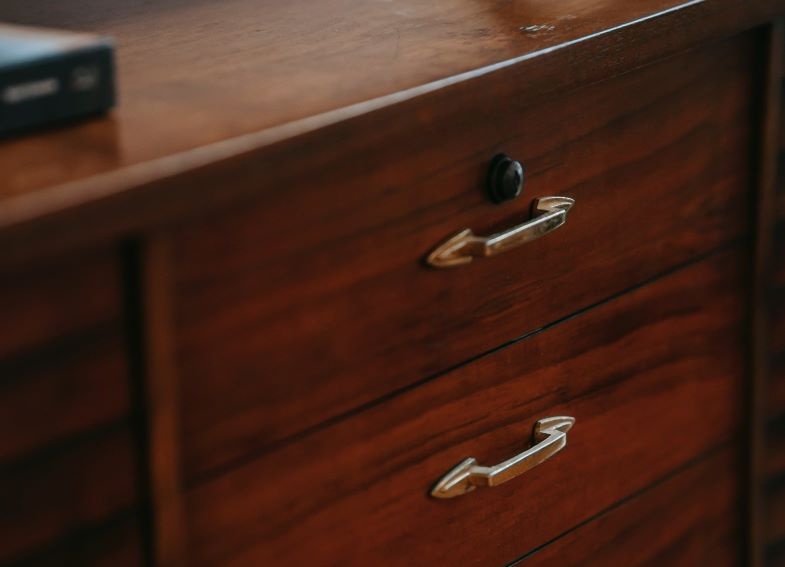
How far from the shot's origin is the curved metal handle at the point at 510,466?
898 millimetres

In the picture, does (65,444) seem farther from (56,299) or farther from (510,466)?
(510,466)

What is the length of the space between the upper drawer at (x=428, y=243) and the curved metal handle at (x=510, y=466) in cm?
8

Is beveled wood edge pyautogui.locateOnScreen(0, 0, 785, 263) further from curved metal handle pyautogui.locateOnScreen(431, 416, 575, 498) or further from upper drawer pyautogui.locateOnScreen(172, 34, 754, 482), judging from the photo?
curved metal handle pyautogui.locateOnScreen(431, 416, 575, 498)

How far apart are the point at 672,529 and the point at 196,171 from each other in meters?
0.68

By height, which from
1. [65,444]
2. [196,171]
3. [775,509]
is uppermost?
[196,171]

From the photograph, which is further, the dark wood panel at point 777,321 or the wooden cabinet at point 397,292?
the dark wood panel at point 777,321

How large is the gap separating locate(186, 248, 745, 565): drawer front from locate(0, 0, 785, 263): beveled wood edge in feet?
0.62

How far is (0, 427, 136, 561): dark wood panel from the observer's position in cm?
64

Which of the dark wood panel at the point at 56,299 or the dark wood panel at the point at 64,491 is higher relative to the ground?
the dark wood panel at the point at 56,299

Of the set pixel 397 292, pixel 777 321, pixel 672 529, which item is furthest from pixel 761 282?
pixel 397 292

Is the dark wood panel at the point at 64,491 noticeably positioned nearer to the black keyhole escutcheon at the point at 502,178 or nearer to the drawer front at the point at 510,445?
the drawer front at the point at 510,445

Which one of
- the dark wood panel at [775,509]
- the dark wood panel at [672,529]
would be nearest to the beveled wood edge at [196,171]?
the dark wood panel at [672,529]

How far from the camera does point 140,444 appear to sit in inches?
27.3

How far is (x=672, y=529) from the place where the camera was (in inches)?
45.5
